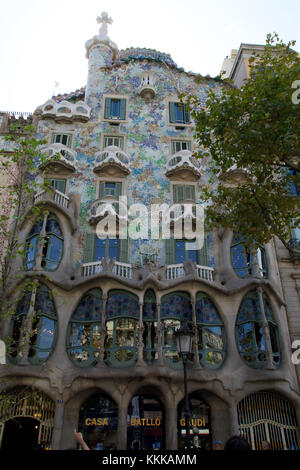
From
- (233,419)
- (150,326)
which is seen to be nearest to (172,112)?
(150,326)

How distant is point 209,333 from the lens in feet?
57.0

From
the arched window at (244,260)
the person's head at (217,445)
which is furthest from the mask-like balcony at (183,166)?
the person's head at (217,445)

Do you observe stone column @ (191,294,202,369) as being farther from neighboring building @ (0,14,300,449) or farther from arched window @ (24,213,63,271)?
arched window @ (24,213,63,271)

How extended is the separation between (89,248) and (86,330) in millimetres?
4162

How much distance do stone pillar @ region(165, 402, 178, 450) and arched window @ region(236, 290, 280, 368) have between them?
12.7 ft

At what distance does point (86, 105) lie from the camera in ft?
78.1

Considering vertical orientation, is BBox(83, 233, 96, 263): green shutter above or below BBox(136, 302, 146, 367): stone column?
above

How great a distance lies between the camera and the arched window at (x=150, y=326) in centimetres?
1645

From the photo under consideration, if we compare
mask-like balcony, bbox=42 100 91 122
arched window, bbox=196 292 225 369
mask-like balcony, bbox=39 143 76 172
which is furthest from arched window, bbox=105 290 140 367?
mask-like balcony, bbox=42 100 91 122

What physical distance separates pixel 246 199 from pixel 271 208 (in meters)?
0.95

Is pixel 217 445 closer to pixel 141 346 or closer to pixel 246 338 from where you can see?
pixel 246 338

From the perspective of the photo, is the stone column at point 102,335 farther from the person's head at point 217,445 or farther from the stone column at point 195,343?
the person's head at point 217,445

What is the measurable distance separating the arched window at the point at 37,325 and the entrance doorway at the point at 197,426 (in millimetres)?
6317

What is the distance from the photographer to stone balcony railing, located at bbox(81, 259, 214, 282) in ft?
57.8
